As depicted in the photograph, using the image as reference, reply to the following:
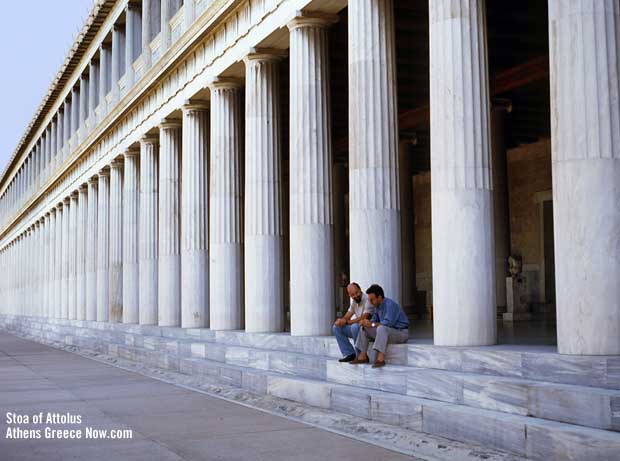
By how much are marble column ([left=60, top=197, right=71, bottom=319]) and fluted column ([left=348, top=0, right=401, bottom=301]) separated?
116ft

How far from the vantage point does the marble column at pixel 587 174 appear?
10.5 meters

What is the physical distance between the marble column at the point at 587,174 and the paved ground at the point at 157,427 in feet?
9.62

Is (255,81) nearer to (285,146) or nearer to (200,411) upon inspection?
(200,411)

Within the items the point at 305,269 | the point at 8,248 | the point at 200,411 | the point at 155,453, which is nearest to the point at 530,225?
the point at 305,269

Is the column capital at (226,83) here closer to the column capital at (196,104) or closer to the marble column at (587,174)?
the column capital at (196,104)

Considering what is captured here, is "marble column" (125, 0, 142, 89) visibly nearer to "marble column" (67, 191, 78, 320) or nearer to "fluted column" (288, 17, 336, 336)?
"marble column" (67, 191, 78, 320)

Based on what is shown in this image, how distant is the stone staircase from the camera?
30.6 ft

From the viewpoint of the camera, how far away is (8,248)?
83.8 m

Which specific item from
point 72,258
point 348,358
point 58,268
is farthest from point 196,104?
point 58,268

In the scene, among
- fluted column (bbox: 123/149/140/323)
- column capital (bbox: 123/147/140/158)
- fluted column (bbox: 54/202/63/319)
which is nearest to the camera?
fluted column (bbox: 123/149/140/323)

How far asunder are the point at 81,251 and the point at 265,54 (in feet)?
88.0

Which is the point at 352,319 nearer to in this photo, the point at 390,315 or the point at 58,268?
the point at 390,315

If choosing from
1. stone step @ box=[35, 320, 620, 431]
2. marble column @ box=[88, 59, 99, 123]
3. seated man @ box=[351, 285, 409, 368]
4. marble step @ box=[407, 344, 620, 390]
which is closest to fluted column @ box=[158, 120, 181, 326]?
stone step @ box=[35, 320, 620, 431]

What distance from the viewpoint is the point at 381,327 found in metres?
13.9
